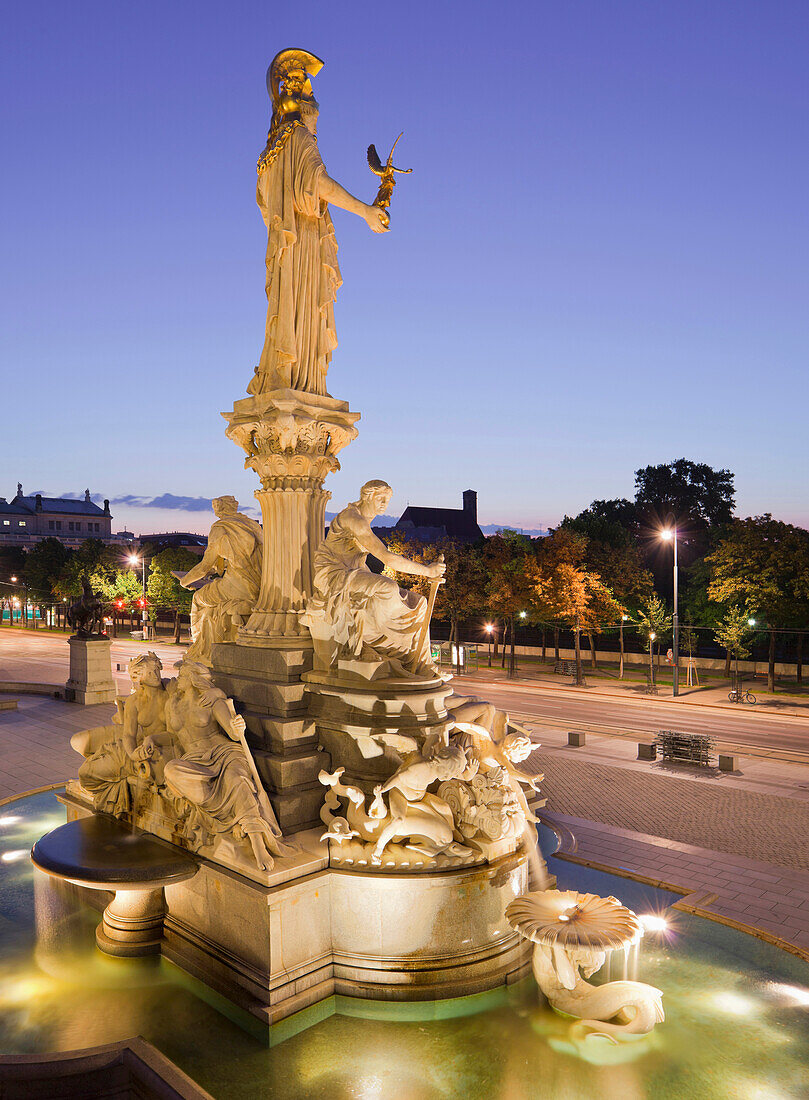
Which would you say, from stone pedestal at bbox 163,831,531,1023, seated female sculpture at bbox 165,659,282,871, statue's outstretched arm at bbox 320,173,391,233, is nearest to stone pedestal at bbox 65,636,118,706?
seated female sculpture at bbox 165,659,282,871

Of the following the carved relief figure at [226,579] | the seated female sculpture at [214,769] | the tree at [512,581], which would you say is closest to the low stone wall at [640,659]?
the tree at [512,581]

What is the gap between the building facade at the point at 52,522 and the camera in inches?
4587

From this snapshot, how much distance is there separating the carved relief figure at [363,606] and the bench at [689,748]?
34.9 feet

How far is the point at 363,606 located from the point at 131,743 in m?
3.42

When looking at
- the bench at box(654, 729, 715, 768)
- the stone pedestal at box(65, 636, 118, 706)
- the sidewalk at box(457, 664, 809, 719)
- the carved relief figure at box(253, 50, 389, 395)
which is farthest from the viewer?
the sidewalk at box(457, 664, 809, 719)

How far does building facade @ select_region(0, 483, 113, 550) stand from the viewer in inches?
4587

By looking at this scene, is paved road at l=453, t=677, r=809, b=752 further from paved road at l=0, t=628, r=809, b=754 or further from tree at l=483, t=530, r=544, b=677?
tree at l=483, t=530, r=544, b=677

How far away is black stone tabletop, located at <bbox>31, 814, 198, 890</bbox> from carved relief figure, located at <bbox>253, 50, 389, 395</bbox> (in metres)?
5.94

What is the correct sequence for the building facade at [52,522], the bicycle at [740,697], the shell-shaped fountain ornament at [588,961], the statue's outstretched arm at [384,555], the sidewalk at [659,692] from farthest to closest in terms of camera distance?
the building facade at [52,522] < the bicycle at [740,697] < the sidewalk at [659,692] < the statue's outstretched arm at [384,555] < the shell-shaped fountain ornament at [588,961]

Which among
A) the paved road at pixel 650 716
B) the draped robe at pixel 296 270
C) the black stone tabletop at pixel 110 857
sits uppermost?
the draped robe at pixel 296 270

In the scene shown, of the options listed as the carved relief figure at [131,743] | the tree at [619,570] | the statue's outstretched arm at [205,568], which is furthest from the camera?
the tree at [619,570]

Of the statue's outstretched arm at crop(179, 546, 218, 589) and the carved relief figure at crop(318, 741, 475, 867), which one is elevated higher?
the statue's outstretched arm at crop(179, 546, 218, 589)

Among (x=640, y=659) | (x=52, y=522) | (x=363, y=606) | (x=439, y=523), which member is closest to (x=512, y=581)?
(x=640, y=659)

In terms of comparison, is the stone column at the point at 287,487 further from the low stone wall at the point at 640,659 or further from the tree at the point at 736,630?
the low stone wall at the point at 640,659
